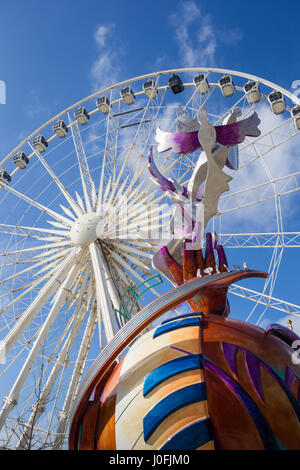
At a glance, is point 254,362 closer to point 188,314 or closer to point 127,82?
point 188,314

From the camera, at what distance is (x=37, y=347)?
11.8m

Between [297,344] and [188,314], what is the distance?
4.97 feet

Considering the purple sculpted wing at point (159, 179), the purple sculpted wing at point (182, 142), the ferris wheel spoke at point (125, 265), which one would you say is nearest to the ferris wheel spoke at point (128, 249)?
the ferris wheel spoke at point (125, 265)

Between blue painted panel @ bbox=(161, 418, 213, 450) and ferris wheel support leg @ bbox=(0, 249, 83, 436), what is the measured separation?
8377 millimetres

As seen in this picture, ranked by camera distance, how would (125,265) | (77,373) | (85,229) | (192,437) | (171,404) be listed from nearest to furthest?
1. (192,437)
2. (171,404)
3. (125,265)
4. (85,229)
5. (77,373)

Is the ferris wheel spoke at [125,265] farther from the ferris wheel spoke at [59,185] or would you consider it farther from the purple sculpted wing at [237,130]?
the purple sculpted wing at [237,130]

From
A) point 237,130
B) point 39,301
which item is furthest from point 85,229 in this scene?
point 237,130

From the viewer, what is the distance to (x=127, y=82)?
18469mm

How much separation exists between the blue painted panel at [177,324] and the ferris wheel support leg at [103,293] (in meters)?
5.77

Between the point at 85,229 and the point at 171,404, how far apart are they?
428 inches

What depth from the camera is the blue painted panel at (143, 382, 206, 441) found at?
3.92 m

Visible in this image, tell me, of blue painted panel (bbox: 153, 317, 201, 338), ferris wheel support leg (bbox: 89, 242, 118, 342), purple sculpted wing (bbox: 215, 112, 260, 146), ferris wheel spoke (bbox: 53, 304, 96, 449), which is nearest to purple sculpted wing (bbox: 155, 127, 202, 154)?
purple sculpted wing (bbox: 215, 112, 260, 146)

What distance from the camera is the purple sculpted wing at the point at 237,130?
236 inches

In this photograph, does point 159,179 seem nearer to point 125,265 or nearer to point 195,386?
point 195,386
